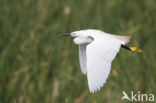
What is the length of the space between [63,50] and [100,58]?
1.41 meters

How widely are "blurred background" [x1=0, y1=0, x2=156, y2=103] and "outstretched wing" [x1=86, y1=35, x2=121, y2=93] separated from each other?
2.25 feet

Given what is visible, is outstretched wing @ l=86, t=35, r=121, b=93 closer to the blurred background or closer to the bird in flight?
the bird in flight

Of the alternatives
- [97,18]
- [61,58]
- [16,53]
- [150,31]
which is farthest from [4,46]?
[150,31]

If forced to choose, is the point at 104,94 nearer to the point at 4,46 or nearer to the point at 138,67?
the point at 138,67

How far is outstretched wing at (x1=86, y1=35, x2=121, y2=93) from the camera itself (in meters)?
1.80

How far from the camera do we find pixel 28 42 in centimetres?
318

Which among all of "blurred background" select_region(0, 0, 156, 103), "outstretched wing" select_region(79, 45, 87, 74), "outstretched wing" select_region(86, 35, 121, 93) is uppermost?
"outstretched wing" select_region(86, 35, 121, 93)

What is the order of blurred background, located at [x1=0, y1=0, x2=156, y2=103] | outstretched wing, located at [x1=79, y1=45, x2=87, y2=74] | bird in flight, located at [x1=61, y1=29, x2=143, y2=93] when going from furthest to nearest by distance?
blurred background, located at [x1=0, y1=0, x2=156, y2=103] → outstretched wing, located at [x1=79, y1=45, x2=87, y2=74] → bird in flight, located at [x1=61, y1=29, x2=143, y2=93]

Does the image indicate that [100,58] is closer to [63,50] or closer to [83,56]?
[83,56]

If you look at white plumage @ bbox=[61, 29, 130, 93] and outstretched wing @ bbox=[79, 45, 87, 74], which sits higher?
white plumage @ bbox=[61, 29, 130, 93]

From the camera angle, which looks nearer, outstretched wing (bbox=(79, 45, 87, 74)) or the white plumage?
the white plumage

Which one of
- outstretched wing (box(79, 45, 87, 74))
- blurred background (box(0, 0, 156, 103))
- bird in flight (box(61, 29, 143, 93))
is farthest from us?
blurred background (box(0, 0, 156, 103))

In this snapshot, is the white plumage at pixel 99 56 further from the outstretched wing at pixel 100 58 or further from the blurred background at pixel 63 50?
the blurred background at pixel 63 50

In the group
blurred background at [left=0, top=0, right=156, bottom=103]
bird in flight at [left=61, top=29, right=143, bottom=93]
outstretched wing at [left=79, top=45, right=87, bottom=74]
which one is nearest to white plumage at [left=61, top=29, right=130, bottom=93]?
bird in flight at [left=61, top=29, right=143, bottom=93]
